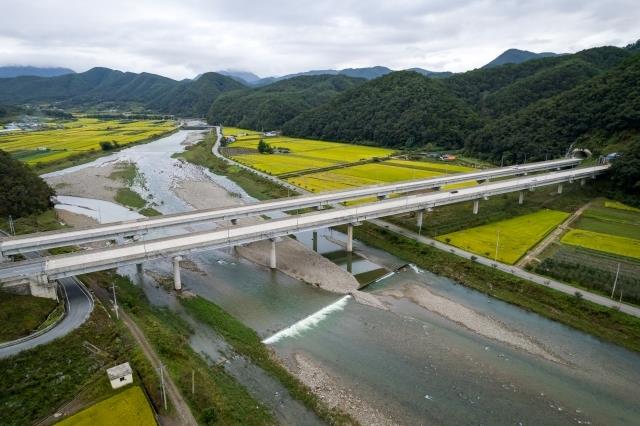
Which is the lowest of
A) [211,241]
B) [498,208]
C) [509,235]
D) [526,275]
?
[526,275]

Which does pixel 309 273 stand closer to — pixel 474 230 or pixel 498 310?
pixel 498 310

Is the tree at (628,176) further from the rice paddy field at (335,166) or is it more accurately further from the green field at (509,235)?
the rice paddy field at (335,166)

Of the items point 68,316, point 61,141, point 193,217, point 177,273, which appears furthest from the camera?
point 61,141

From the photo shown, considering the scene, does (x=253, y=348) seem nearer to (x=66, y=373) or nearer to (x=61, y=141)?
(x=66, y=373)

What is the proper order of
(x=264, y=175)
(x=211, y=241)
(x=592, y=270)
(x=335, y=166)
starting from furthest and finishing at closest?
(x=335, y=166)
(x=264, y=175)
(x=592, y=270)
(x=211, y=241)

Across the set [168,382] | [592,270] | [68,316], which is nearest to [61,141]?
[68,316]

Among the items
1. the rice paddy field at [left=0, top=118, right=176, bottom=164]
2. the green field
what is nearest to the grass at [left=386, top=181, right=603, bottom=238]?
the green field
